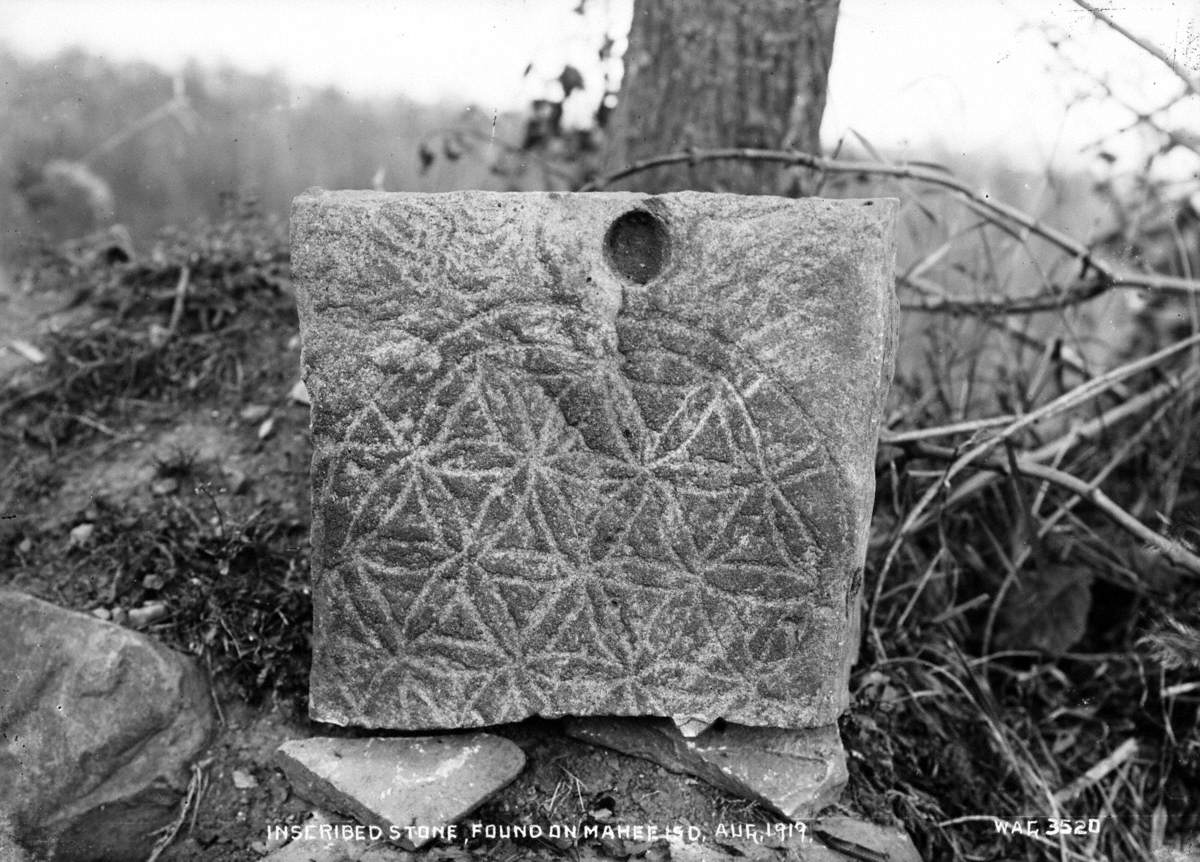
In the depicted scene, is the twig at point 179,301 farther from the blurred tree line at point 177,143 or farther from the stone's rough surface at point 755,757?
the stone's rough surface at point 755,757

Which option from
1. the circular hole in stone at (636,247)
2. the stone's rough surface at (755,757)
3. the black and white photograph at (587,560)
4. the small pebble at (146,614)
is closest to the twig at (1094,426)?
the black and white photograph at (587,560)

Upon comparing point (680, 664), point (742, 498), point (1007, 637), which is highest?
point (742, 498)

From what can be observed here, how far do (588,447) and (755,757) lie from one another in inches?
27.2

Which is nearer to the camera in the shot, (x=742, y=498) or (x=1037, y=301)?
(x=742, y=498)

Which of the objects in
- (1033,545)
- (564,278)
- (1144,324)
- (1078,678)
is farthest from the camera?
(1144,324)

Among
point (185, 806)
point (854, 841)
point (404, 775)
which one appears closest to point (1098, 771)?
point (854, 841)

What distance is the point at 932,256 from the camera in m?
3.13

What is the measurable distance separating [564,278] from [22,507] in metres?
1.55

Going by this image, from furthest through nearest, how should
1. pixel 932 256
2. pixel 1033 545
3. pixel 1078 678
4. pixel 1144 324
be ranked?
pixel 1144 324
pixel 932 256
pixel 1078 678
pixel 1033 545

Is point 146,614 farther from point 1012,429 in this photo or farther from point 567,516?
point 1012,429

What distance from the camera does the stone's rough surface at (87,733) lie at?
206cm

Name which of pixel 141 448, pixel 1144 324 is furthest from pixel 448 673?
pixel 1144 324

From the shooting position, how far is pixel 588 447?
6.64 feet

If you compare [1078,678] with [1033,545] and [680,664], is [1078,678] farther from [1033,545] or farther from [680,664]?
[680,664]
